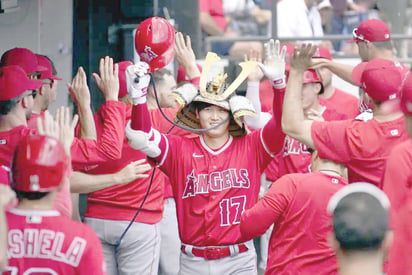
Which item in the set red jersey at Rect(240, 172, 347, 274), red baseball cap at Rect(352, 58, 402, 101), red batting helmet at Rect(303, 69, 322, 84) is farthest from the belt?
red batting helmet at Rect(303, 69, 322, 84)

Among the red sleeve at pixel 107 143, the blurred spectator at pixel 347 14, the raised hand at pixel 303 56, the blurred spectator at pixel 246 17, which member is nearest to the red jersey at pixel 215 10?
the blurred spectator at pixel 246 17

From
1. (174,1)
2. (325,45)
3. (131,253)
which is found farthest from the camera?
(325,45)

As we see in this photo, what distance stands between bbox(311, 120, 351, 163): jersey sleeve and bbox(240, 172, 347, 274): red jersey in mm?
116

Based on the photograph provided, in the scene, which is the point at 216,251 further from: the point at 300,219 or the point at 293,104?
the point at 293,104

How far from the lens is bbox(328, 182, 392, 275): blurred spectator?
10.2ft

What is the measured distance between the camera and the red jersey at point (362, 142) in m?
5.04

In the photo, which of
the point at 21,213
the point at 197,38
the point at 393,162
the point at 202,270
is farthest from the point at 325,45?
the point at 21,213

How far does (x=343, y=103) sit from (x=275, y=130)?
2.44 metres

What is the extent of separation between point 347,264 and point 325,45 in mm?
6704

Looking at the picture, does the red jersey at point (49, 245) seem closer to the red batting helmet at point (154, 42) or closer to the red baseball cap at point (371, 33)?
the red batting helmet at point (154, 42)

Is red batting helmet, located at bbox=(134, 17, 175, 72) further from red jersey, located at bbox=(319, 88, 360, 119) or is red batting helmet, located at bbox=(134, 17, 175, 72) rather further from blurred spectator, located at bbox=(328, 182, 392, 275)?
blurred spectator, located at bbox=(328, 182, 392, 275)

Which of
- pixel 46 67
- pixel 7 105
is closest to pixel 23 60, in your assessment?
pixel 46 67

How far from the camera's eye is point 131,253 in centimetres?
655

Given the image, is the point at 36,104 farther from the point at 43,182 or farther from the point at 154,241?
the point at 43,182
